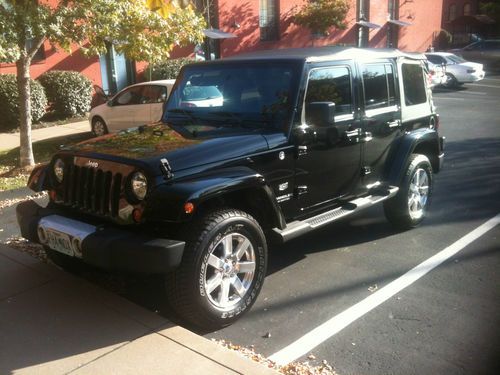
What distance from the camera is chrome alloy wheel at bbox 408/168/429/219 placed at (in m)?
5.53

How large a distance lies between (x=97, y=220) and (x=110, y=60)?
1376 centimetres

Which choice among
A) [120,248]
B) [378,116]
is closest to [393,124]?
[378,116]

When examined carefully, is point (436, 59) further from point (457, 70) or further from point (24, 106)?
point (24, 106)

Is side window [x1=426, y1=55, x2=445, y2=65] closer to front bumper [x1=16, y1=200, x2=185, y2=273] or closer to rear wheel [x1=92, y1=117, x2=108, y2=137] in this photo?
rear wheel [x1=92, y1=117, x2=108, y2=137]

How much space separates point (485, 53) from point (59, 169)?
27056mm

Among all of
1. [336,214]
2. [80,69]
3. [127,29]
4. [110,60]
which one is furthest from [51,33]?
[110,60]

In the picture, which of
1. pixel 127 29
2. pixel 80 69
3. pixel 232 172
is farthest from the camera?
pixel 80 69

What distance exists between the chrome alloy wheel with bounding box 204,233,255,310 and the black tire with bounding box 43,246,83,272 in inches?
58.1

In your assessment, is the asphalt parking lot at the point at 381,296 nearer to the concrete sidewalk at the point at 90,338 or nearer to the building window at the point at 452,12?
the concrete sidewalk at the point at 90,338

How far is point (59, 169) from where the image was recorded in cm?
413

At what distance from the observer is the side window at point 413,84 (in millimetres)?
5559

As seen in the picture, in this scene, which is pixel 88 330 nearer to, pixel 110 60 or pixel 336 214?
pixel 336 214

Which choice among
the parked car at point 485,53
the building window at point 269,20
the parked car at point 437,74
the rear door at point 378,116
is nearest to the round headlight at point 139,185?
the rear door at point 378,116

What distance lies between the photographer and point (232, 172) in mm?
3707
